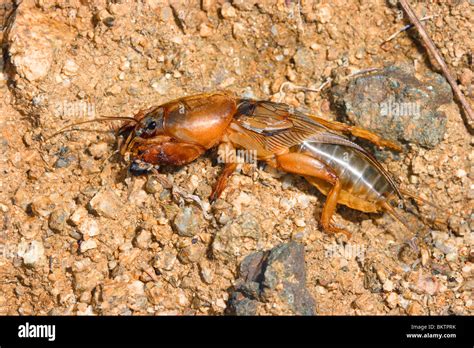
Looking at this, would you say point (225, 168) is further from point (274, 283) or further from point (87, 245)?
point (87, 245)

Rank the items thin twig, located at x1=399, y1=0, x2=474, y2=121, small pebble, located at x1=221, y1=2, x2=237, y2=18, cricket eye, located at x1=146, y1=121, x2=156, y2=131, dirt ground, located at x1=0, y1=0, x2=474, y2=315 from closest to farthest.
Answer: dirt ground, located at x1=0, y1=0, x2=474, y2=315, cricket eye, located at x1=146, y1=121, x2=156, y2=131, thin twig, located at x1=399, y1=0, x2=474, y2=121, small pebble, located at x1=221, y1=2, x2=237, y2=18

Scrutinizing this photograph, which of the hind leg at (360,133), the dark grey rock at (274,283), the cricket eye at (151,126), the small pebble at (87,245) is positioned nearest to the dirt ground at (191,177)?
the small pebble at (87,245)

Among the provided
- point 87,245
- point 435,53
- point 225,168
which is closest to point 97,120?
point 87,245

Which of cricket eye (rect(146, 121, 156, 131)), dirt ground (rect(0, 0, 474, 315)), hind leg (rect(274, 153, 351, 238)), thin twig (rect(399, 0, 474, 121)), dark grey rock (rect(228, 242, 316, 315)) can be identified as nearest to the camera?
dark grey rock (rect(228, 242, 316, 315))

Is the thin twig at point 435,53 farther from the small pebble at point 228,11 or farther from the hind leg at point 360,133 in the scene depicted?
the small pebble at point 228,11

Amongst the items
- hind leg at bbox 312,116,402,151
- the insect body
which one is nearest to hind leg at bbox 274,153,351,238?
the insect body

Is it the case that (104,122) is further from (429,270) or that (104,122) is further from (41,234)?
(429,270)

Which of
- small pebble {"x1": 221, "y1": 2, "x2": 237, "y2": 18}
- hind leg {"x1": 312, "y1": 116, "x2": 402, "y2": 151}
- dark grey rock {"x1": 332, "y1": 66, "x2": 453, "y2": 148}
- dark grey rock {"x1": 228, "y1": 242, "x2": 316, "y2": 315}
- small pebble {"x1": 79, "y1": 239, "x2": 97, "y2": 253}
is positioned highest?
small pebble {"x1": 221, "y1": 2, "x2": 237, "y2": 18}

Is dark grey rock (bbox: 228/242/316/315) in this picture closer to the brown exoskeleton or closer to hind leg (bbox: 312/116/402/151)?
the brown exoskeleton
